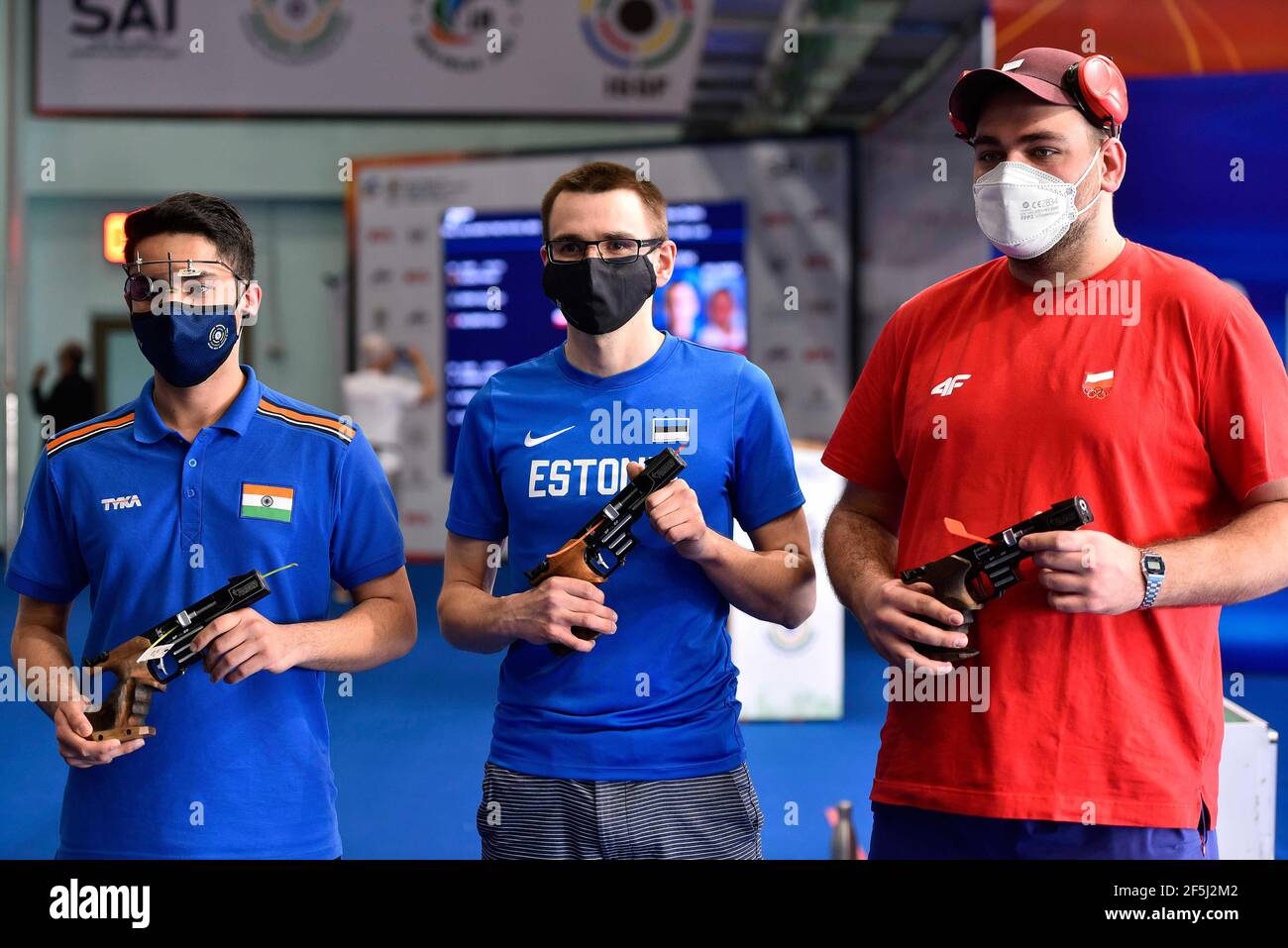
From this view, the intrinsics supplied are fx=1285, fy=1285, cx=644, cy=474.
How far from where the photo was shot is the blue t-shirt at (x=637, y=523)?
6.55ft

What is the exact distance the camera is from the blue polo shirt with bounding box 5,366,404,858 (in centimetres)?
192

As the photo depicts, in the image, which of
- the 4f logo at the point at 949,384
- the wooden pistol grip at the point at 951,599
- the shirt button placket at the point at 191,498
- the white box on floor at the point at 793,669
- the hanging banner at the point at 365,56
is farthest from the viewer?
the hanging banner at the point at 365,56

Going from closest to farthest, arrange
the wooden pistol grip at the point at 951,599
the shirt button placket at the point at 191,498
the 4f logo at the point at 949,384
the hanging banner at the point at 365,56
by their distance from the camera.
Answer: the wooden pistol grip at the point at 951,599 → the 4f logo at the point at 949,384 → the shirt button placket at the point at 191,498 → the hanging banner at the point at 365,56

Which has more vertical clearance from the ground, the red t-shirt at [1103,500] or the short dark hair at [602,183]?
the short dark hair at [602,183]

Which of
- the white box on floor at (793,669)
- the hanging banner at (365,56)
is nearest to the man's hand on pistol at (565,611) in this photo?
the white box on floor at (793,669)

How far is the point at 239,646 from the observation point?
1.82 meters

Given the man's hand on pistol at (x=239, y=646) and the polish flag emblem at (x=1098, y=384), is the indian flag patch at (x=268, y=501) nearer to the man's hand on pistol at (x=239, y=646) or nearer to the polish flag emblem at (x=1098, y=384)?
the man's hand on pistol at (x=239, y=646)

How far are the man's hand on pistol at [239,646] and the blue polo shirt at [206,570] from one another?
13 centimetres

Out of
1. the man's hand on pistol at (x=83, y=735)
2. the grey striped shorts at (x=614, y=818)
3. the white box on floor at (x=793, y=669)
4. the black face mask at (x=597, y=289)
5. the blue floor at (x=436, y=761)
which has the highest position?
the black face mask at (x=597, y=289)

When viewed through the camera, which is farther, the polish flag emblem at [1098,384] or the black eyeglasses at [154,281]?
the black eyeglasses at [154,281]

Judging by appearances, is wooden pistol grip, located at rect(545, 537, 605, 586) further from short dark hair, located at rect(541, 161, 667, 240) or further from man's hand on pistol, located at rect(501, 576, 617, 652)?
short dark hair, located at rect(541, 161, 667, 240)

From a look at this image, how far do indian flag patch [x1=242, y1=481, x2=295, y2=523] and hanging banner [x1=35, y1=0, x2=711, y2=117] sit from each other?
231 inches

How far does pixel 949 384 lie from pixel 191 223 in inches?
46.7
